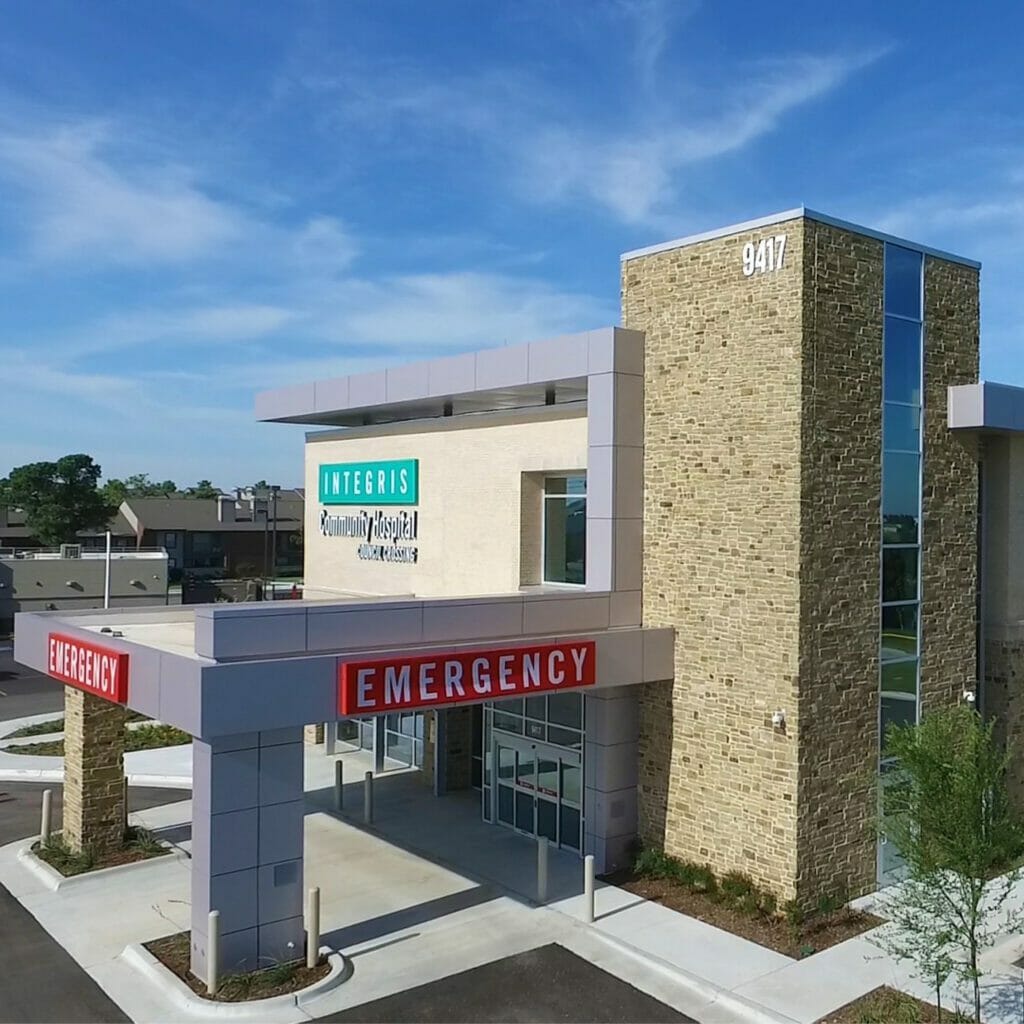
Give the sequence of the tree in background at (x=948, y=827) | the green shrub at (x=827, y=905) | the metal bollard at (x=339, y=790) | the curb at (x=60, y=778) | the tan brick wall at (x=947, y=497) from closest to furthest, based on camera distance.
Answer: the tree in background at (x=948, y=827) → the green shrub at (x=827, y=905) → the tan brick wall at (x=947, y=497) → the metal bollard at (x=339, y=790) → the curb at (x=60, y=778)

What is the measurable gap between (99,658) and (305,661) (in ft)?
11.6

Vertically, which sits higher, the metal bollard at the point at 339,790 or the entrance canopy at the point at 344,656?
the entrance canopy at the point at 344,656

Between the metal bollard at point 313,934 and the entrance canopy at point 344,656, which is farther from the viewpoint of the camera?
the metal bollard at point 313,934

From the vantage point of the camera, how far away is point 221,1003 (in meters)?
11.8

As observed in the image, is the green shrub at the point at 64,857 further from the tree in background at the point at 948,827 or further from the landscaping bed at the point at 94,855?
the tree in background at the point at 948,827

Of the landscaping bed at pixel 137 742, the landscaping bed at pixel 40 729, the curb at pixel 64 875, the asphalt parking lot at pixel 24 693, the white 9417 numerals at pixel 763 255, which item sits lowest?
the asphalt parking lot at pixel 24 693

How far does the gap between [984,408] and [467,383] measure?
29.5ft

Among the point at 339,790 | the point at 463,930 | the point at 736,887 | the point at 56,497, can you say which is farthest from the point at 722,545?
the point at 56,497

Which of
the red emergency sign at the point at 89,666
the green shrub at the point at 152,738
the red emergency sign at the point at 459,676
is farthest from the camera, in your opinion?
the green shrub at the point at 152,738

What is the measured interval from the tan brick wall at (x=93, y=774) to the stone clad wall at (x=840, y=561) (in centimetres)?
1132

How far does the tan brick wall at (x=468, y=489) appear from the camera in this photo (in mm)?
18266

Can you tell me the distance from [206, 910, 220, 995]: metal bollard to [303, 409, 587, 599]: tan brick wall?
8.40 m

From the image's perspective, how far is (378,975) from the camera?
42.1 feet

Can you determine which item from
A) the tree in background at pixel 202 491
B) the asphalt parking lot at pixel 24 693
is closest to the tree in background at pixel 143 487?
the tree in background at pixel 202 491
